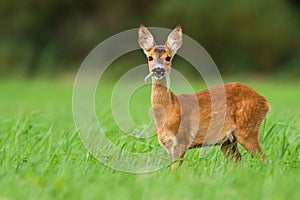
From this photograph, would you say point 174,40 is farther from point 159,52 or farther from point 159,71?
point 159,71

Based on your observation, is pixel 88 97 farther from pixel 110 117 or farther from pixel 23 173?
pixel 23 173

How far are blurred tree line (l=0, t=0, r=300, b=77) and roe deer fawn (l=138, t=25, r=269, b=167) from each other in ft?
67.0

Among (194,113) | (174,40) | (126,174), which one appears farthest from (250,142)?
(126,174)

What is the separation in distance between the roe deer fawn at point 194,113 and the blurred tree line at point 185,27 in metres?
20.4

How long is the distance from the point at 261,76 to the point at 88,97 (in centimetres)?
1452

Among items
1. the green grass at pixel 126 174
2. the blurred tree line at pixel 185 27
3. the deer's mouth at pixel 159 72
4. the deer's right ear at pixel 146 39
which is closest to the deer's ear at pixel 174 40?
the deer's right ear at pixel 146 39

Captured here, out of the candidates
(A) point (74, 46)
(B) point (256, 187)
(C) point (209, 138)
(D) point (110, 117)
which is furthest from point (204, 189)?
(A) point (74, 46)

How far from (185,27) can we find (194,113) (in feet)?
70.7

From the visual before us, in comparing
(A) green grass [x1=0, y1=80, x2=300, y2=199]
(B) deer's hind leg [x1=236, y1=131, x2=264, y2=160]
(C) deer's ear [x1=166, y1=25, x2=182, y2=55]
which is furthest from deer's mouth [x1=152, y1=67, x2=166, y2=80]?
(B) deer's hind leg [x1=236, y1=131, x2=264, y2=160]

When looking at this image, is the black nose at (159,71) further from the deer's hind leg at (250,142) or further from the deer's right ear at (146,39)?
the deer's hind leg at (250,142)

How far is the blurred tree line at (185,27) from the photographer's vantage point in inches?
1080

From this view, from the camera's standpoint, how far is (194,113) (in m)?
6.19

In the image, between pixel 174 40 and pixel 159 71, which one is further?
pixel 174 40

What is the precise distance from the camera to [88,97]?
13.1m
